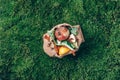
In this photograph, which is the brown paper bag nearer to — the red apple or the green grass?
the red apple

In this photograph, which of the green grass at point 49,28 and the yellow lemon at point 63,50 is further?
the green grass at point 49,28

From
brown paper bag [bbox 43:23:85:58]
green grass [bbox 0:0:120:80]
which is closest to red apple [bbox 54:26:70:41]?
brown paper bag [bbox 43:23:85:58]

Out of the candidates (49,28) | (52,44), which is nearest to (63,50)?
(52,44)

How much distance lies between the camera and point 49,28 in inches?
169

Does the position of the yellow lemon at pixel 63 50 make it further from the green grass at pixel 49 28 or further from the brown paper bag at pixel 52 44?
the green grass at pixel 49 28

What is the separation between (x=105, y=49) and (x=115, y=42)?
0.13 m

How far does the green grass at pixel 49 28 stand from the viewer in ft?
13.8

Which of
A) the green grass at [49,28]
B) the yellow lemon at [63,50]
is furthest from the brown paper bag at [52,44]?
the green grass at [49,28]

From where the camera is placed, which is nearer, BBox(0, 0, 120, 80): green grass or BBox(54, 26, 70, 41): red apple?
BBox(54, 26, 70, 41): red apple

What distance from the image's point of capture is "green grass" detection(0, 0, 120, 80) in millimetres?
4199

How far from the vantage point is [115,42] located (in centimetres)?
419

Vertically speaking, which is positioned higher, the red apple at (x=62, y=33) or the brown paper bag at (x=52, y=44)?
the red apple at (x=62, y=33)

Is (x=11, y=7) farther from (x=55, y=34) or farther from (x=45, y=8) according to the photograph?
(x=55, y=34)

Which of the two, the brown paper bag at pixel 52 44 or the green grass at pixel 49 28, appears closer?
the brown paper bag at pixel 52 44
